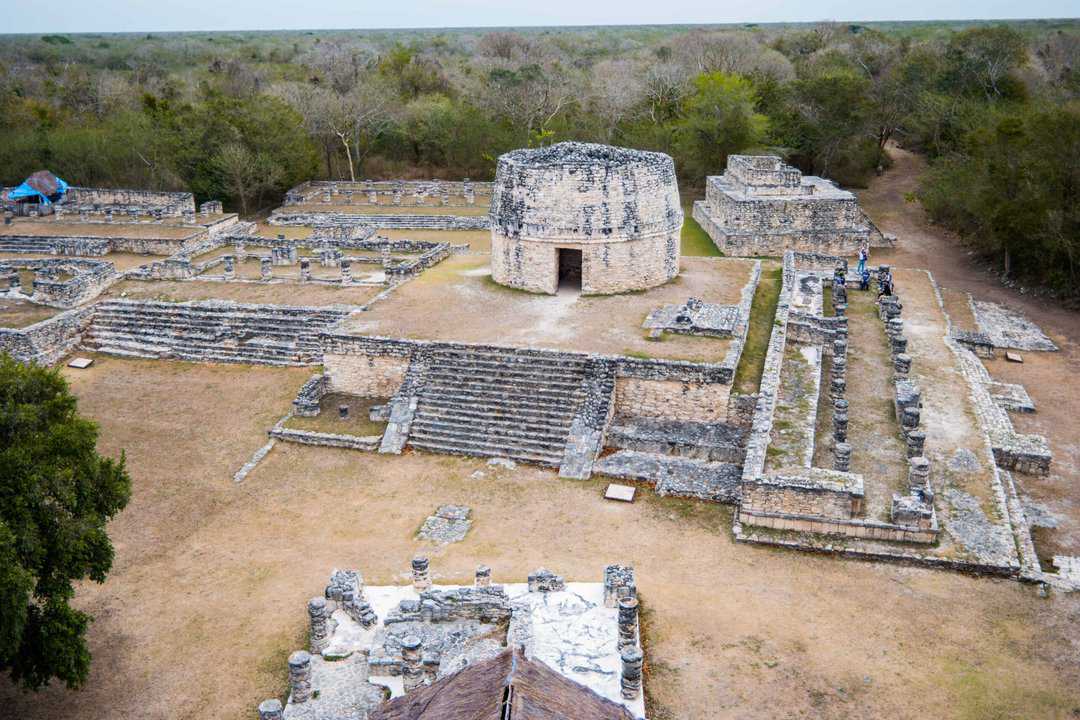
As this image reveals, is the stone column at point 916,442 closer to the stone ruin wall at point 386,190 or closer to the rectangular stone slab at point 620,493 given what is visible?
the rectangular stone slab at point 620,493

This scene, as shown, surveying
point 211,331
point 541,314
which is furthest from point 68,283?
point 541,314

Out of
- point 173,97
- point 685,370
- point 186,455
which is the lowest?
point 186,455

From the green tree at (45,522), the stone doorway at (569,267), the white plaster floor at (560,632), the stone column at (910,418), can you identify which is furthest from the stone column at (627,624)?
the stone doorway at (569,267)

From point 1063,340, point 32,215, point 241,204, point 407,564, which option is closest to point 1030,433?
point 1063,340

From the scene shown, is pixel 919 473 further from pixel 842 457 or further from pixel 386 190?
pixel 386 190

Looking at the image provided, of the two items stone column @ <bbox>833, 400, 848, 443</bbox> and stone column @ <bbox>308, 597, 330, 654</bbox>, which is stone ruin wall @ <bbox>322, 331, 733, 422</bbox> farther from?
stone column @ <bbox>308, 597, 330, 654</bbox>

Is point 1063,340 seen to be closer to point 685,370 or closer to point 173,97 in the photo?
point 685,370

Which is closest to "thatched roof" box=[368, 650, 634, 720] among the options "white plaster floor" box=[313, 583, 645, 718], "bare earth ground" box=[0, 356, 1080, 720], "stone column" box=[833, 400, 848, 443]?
"white plaster floor" box=[313, 583, 645, 718]
